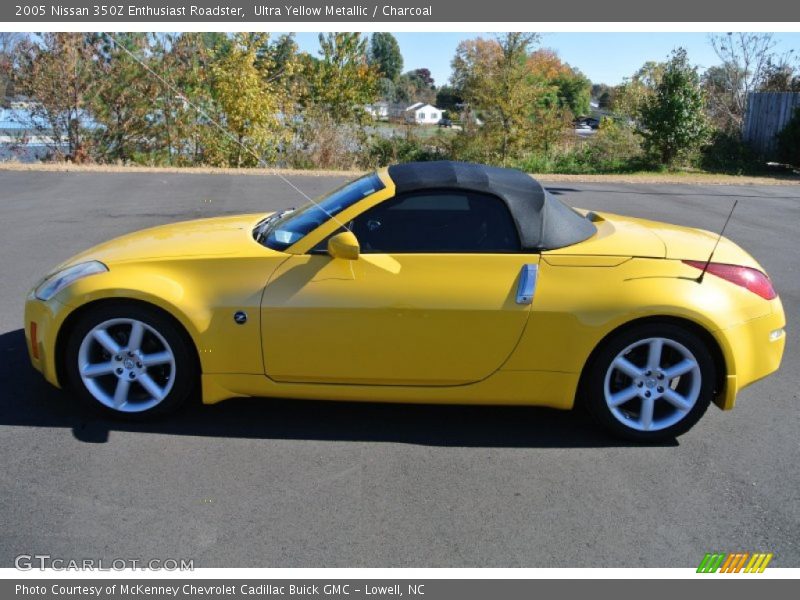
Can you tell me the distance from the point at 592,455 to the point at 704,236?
69.3 inches

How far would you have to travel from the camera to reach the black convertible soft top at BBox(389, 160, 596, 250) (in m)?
4.14

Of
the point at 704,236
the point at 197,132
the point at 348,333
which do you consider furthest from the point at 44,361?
the point at 197,132

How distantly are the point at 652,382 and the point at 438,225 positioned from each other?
4.90 ft

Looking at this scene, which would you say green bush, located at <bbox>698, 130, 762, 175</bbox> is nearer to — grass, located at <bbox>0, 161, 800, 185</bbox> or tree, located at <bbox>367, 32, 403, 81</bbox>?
grass, located at <bbox>0, 161, 800, 185</bbox>

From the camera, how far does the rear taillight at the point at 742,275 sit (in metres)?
4.21

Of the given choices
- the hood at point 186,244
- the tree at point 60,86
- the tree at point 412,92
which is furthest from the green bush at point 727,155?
the tree at point 412,92

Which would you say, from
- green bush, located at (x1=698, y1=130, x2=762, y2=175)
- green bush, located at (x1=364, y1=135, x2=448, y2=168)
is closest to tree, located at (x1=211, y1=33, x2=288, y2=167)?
green bush, located at (x1=364, y1=135, x2=448, y2=168)

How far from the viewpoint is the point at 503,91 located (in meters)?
20.9

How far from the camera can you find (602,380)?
4.08 m

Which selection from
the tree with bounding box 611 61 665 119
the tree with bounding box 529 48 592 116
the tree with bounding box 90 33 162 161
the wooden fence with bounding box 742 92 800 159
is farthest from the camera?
the tree with bounding box 529 48 592 116

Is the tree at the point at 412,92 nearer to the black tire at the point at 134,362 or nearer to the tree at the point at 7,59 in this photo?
the tree at the point at 7,59

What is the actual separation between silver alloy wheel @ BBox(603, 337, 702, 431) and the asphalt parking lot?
189 millimetres

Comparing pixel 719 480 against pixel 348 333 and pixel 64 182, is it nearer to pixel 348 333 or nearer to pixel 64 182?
pixel 348 333

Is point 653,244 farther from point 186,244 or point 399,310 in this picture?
point 186,244
